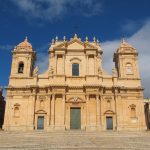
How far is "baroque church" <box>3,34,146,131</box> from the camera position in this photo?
32250 millimetres

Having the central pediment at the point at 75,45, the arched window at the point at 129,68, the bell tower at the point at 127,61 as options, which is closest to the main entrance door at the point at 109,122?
the bell tower at the point at 127,61

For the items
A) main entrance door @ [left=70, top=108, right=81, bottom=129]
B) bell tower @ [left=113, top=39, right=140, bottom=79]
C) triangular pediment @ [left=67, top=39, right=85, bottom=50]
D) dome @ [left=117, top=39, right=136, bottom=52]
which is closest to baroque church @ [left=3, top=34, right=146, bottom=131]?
main entrance door @ [left=70, top=108, right=81, bottom=129]

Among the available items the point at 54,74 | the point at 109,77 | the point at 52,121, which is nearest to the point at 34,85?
the point at 54,74

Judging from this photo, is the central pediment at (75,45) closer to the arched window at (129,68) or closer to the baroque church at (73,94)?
the baroque church at (73,94)

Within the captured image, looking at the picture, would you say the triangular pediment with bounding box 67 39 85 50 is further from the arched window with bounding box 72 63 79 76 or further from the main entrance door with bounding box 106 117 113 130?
the main entrance door with bounding box 106 117 113 130

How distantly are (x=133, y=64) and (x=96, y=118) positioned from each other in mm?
9266

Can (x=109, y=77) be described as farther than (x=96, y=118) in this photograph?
Yes

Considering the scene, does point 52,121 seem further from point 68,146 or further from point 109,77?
point 68,146

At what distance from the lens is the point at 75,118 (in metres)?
32.7

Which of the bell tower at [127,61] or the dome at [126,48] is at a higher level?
the dome at [126,48]

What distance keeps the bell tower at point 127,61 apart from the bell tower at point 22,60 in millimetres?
11844

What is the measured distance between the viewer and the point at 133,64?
35.7 metres

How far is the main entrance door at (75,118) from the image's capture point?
32406mm

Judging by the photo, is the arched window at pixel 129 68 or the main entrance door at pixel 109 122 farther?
the arched window at pixel 129 68
